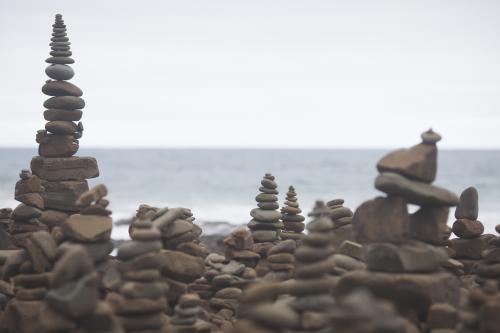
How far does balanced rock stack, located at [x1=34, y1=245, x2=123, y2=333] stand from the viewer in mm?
9023

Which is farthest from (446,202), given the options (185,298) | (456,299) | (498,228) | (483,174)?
(483,174)

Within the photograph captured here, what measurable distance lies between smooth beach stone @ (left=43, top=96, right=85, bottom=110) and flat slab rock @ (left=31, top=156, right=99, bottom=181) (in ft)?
2.88

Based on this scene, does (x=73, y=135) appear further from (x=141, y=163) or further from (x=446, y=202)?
(x=141, y=163)

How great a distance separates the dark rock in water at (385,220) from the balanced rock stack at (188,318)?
2350 mm

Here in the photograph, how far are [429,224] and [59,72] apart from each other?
7099mm

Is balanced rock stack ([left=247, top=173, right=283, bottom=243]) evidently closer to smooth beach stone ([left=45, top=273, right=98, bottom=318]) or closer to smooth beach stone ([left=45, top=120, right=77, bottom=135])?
smooth beach stone ([left=45, top=120, right=77, bottom=135])

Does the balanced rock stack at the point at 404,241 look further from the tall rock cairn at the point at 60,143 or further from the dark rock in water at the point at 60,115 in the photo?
the dark rock in water at the point at 60,115

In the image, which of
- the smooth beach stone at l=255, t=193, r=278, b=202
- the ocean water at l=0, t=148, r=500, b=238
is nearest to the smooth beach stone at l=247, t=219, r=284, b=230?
the smooth beach stone at l=255, t=193, r=278, b=202

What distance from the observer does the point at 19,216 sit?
1375 centimetres

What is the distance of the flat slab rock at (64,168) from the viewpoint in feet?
47.4

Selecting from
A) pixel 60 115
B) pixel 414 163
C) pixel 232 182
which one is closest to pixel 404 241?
pixel 414 163

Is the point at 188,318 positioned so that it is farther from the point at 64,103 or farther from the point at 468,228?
the point at 468,228

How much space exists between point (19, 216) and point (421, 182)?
22.0ft

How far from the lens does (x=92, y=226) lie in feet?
36.1
